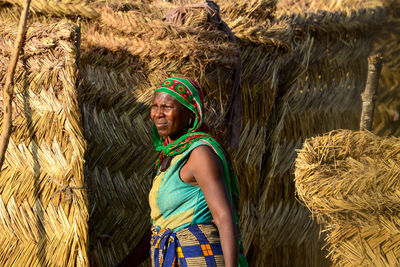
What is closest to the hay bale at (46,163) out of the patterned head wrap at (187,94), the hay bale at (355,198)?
the patterned head wrap at (187,94)

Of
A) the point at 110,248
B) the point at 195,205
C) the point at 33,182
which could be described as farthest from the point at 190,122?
the point at 110,248

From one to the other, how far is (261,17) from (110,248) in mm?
1889

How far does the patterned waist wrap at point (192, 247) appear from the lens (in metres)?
2.59

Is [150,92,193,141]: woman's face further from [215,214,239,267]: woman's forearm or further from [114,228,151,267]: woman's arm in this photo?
[114,228,151,267]: woman's arm

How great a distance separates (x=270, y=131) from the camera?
4.43 meters

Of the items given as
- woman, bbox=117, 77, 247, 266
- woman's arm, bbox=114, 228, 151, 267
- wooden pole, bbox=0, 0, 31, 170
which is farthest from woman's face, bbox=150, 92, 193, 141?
wooden pole, bbox=0, 0, 31, 170

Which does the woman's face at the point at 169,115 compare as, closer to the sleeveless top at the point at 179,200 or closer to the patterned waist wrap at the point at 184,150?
the patterned waist wrap at the point at 184,150

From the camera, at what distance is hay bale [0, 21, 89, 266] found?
3.01 m

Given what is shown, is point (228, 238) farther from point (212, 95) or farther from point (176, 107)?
point (212, 95)

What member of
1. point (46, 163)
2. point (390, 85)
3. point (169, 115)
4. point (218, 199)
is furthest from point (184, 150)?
point (390, 85)

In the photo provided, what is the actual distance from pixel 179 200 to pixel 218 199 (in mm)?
194

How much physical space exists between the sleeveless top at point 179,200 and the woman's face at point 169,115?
0.13m

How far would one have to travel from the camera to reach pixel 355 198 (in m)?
3.10

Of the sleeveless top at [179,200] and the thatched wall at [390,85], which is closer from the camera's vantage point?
the sleeveless top at [179,200]
